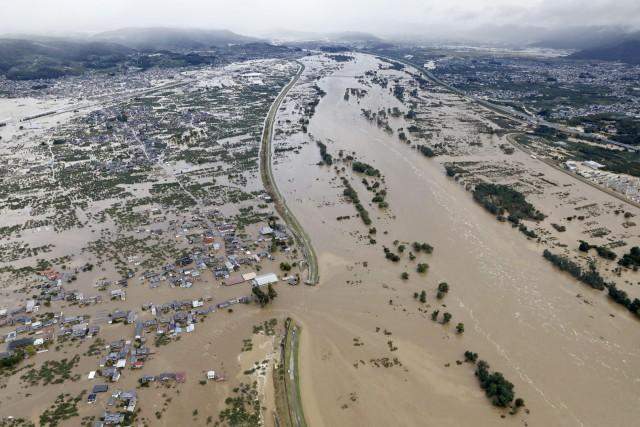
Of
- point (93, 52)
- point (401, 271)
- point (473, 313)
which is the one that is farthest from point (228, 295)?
point (93, 52)

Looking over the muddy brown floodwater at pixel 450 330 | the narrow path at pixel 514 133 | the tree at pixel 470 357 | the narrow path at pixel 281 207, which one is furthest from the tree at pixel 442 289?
the narrow path at pixel 514 133

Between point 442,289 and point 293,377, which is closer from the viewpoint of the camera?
point 293,377

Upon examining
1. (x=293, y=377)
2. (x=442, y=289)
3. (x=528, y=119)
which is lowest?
(x=293, y=377)

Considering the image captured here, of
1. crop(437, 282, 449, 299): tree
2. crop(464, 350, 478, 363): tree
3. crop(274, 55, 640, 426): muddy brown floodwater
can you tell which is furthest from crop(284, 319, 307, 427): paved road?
crop(437, 282, 449, 299): tree

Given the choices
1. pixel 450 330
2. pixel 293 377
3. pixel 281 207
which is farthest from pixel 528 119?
pixel 293 377

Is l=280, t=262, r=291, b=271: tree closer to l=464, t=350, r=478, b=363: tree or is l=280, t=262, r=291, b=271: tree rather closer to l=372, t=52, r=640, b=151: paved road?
l=464, t=350, r=478, b=363: tree

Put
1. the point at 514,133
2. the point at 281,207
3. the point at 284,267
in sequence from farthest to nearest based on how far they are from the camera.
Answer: the point at 514,133, the point at 281,207, the point at 284,267

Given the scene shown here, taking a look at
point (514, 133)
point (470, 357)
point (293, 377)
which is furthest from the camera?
point (514, 133)

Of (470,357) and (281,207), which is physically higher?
(281,207)

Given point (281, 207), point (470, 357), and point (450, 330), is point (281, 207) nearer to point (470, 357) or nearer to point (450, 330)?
point (450, 330)
